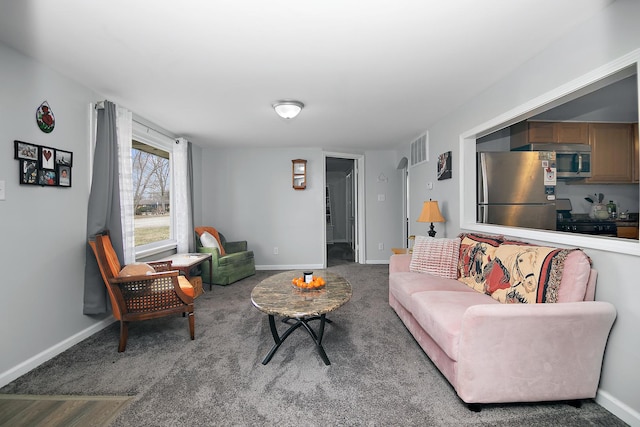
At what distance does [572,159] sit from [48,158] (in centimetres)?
528

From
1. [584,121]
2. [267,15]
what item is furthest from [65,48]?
[584,121]

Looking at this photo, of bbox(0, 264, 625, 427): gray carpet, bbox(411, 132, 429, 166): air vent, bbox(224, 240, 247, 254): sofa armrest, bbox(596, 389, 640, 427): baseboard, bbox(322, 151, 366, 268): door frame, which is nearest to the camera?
bbox(596, 389, 640, 427): baseboard

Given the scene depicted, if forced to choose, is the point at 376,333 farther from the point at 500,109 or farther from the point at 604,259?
the point at 500,109

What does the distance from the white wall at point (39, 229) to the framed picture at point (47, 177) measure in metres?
0.06

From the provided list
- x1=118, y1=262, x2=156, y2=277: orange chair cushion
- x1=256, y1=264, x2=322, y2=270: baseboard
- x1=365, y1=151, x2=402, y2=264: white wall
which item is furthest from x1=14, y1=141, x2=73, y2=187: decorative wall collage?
x1=365, y1=151, x2=402, y2=264: white wall

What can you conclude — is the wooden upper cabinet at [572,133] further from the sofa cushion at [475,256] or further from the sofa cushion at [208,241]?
the sofa cushion at [208,241]

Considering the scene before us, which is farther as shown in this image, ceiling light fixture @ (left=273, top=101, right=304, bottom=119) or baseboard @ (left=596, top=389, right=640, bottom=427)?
ceiling light fixture @ (left=273, top=101, right=304, bottom=119)

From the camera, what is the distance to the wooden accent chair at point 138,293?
2.34 m

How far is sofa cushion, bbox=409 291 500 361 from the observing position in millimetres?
1709

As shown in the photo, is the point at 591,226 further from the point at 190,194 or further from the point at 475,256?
the point at 190,194

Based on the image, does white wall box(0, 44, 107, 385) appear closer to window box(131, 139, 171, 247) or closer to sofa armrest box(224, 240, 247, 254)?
window box(131, 139, 171, 247)

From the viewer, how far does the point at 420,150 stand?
Answer: 4434 millimetres

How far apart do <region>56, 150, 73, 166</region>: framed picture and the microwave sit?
4.68 meters

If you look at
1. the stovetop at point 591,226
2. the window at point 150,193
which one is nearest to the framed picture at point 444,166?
the stovetop at point 591,226
